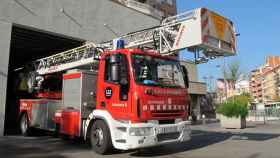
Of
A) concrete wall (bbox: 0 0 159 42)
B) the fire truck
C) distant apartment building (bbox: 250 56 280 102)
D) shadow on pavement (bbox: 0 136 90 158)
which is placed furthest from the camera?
distant apartment building (bbox: 250 56 280 102)

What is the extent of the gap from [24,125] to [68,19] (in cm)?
614

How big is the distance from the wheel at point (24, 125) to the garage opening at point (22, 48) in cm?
Answer: 102

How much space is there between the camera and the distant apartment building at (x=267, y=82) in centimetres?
11382

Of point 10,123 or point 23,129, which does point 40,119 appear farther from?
point 10,123

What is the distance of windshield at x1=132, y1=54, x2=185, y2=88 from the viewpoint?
8.29m

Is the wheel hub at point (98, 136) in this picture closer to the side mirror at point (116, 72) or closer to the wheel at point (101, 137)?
the wheel at point (101, 137)

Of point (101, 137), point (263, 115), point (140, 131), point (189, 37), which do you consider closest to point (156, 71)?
point (189, 37)

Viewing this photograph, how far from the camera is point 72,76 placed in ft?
34.1

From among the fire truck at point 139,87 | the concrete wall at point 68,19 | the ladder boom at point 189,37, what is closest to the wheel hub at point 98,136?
the fire truck at point 139,87

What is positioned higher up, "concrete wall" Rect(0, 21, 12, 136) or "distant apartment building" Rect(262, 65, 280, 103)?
"distant apartment building" Rect(262, 65, 280, 103)

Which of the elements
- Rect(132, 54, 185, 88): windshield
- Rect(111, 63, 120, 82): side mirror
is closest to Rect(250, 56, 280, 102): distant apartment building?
Rect(132, 54, 185, 88): windshield

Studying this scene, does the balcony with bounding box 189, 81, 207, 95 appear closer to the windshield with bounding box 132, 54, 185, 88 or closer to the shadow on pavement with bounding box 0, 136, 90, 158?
the shadow on pavement with bounding box 0, 136, 90, 158

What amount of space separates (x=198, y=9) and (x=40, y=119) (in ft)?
24.2

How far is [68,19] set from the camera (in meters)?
16.6
